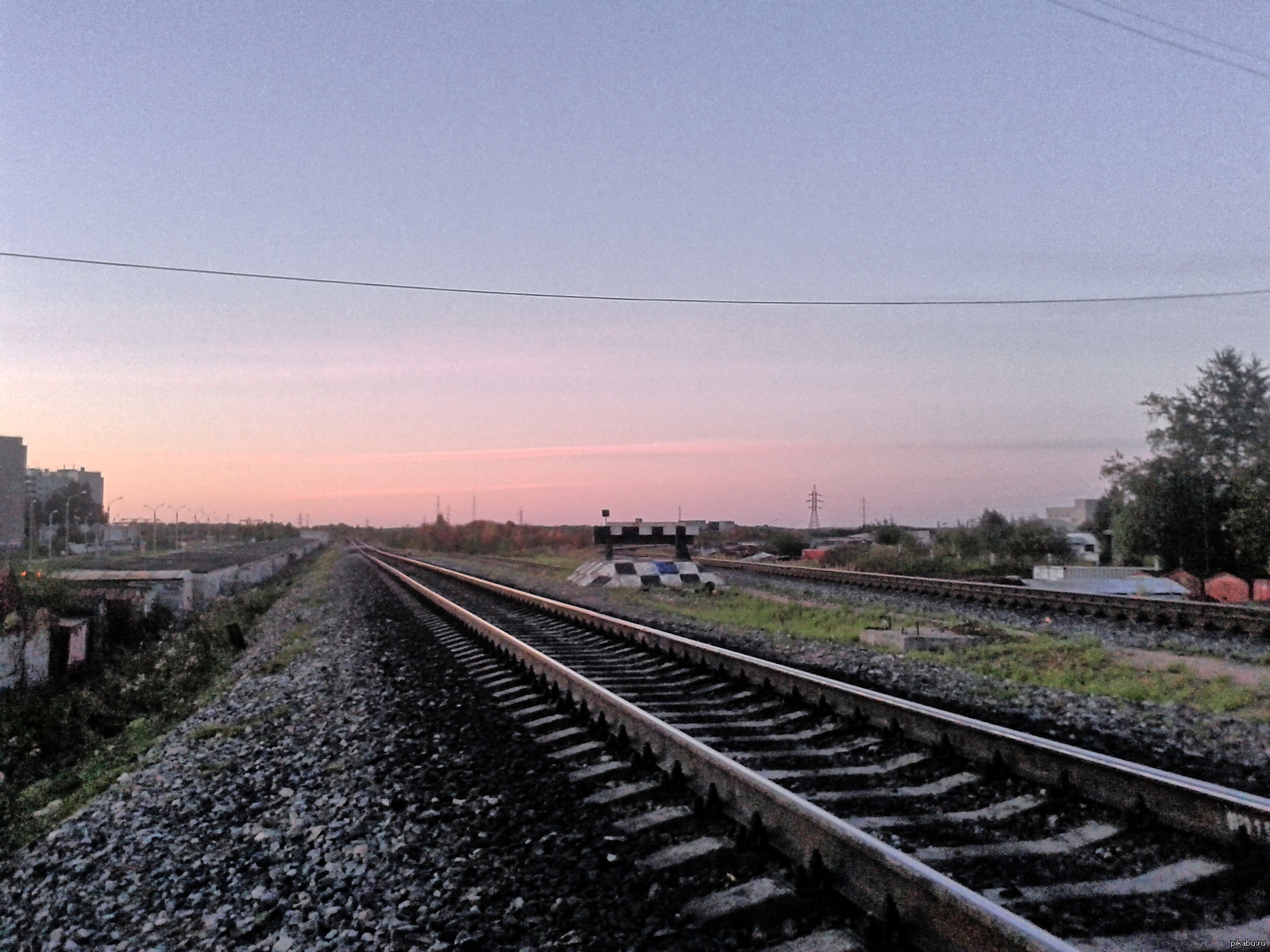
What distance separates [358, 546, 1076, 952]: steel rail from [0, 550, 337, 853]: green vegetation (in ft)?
16.2

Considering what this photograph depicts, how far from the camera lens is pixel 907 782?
5.30 metres

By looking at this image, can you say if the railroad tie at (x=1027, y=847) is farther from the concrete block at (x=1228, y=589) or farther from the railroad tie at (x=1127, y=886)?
the concrete block at (x=1228, y=589)

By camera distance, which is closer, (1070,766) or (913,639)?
(1070,766)

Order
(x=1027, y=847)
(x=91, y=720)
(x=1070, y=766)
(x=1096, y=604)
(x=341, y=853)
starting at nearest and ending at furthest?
1. (x=1027, y=847)
2. (x=341, y=853)
3. (x=1070, y=766)
4. (x=91, y=720)
5. (x=1096, y=604)

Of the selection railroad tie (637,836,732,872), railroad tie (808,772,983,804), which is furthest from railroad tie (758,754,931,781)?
railroad tie (637,836,732,872)

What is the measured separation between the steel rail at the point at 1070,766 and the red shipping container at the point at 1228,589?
53.8 feet

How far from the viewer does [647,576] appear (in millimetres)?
23891

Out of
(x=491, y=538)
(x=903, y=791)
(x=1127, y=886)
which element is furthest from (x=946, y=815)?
(x=491, y=538)

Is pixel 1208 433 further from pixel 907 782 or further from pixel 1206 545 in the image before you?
pixel 907 782

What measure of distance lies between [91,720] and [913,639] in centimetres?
1182

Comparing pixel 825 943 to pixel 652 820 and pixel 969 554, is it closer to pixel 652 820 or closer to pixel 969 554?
pixel 652 820

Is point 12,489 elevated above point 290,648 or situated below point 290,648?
above

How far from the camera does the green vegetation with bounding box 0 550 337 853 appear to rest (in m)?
8.13

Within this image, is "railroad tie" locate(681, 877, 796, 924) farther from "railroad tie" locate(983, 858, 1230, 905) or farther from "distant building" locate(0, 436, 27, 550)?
"distant building" locate(0, 436, 27, 550)
